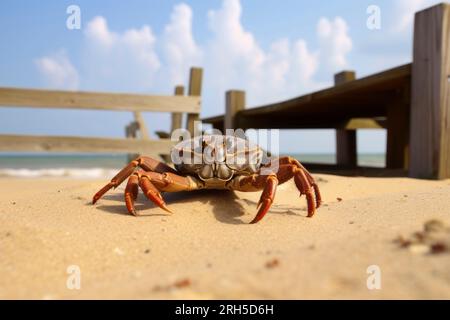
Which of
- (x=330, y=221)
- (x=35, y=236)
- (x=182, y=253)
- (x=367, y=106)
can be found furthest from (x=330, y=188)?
(x=367, y=106)

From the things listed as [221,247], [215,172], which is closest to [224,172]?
[215,172]

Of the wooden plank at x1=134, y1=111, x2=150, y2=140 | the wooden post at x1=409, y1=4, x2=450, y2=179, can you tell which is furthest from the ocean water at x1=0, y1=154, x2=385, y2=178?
the wooden post at x1=409, y1=4, x2=450, y2=179

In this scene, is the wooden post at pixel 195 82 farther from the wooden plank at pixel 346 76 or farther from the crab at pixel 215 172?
the crab at pixel 215 172

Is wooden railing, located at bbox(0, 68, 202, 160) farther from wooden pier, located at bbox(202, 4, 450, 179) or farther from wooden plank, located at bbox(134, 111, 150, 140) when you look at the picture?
wooden plank, located at bbox(134, 111, 150, 140)

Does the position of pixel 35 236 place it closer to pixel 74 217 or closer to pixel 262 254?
pixel 74 217

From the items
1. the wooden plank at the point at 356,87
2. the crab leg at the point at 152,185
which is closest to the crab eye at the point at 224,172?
the crab leg at the point at 152,185

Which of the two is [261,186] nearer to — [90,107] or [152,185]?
[152,185]

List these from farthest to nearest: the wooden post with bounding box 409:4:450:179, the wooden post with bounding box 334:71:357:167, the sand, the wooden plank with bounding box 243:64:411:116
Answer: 1. the wooden post with bounding box 334:71:357:167
2. the wooden plank with bounding box 243:64:411:116
3. the wooden post with bounding box 409:4:450:179
4. the sand
